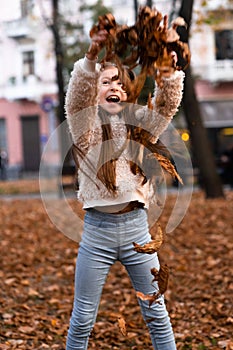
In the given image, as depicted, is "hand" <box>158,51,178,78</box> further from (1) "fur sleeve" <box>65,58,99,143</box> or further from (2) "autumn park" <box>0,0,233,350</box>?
(1) "fur sleeve" <box>65,58,99,143</box>

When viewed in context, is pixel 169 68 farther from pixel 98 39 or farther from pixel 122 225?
pixel 122 225

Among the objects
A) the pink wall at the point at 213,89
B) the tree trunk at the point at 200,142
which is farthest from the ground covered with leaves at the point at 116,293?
the pink wall at the point at 213,89

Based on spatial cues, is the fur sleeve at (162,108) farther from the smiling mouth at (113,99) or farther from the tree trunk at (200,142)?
the tree trunk at (200,142)

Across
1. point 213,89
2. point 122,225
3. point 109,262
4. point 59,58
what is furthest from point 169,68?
point 213,89

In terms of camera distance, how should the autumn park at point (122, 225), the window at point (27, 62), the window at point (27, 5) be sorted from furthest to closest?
the window at point (27, 62), the window at point (27, 5), the autumn park at point (122, 225)

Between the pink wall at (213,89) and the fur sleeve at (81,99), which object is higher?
the fur sleeve at (81,99)

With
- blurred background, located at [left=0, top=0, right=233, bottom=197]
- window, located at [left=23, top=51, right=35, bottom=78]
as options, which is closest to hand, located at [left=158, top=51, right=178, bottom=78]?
blurred background, located at [left=0, top=0, right=233, bottom=197]

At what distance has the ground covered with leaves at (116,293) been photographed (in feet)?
16.6

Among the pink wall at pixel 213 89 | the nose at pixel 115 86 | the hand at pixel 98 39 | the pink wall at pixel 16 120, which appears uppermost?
the hand at pixel 98 39

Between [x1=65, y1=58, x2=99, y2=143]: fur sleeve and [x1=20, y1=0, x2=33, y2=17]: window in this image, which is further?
[x1=20, y1=0, x2=33, y2=17]: window

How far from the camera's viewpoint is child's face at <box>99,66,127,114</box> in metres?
3.42

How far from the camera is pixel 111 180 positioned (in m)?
3.38

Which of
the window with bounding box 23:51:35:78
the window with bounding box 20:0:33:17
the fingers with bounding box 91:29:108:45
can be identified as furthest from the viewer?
the window with bounding box 23:51:35:78

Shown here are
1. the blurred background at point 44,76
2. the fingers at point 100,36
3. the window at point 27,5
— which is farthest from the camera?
the blurred background at point 44,76
